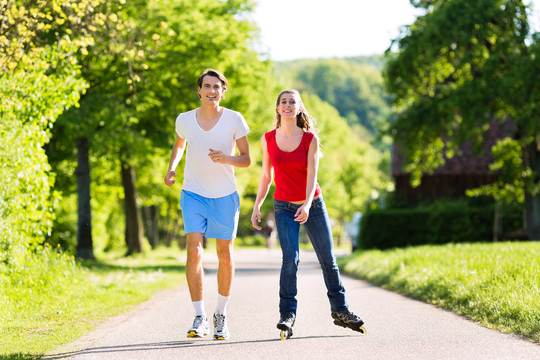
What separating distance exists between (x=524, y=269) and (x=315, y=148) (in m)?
4.30

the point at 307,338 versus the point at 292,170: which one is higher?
the point at 292,170

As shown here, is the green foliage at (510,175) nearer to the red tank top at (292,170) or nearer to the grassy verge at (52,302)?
the grassy verge at (52,302)

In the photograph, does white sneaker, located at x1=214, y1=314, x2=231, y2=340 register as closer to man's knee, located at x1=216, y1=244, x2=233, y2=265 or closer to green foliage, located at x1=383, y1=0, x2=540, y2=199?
man's knee, located at x1=216, y1=244, x2=233, y2=265

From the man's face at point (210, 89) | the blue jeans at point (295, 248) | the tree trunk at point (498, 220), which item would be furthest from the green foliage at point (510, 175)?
the man's face at point (210, 89)

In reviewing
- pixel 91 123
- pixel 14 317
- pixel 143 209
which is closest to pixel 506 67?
pixel 91 123

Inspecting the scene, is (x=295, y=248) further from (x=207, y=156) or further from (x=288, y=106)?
(x=288, y=106)

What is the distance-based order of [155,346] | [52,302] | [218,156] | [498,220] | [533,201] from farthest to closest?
[498,220]
[533,201]
[52,302]
[218,156]
[155,346]

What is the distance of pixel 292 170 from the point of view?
6770 mm

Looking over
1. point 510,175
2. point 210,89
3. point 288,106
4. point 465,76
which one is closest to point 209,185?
point 210,89

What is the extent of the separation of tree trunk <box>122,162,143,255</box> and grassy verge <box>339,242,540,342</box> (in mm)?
12830

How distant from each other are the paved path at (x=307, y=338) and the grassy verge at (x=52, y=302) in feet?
0.87

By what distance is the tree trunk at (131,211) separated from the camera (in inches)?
1037

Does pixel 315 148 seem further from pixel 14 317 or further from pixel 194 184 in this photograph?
pixel 14 317

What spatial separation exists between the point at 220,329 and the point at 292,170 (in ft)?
5.19
